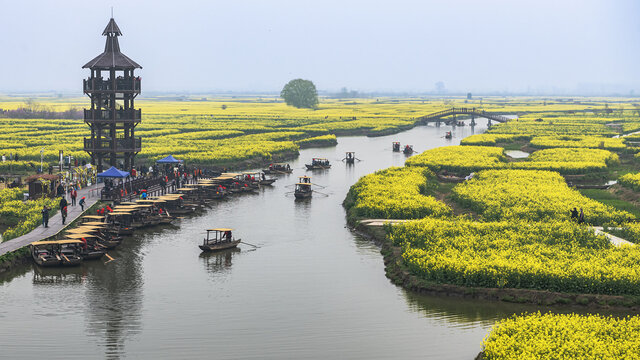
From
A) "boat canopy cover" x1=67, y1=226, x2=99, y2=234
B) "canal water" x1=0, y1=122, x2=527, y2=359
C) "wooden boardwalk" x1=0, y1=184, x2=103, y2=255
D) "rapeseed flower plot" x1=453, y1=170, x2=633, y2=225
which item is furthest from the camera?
"rapeseed flower plot" x1=453, y1=170, x2=633, y2=225

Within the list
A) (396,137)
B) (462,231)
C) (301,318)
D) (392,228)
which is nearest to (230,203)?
(392,228)

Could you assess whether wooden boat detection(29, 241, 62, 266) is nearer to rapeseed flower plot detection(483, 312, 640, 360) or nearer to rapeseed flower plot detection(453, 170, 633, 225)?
rapeseed flower plot detection(483, 312, 640, 360)

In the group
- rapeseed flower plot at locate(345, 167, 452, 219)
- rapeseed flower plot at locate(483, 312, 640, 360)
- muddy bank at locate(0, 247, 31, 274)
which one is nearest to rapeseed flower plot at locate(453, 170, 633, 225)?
rapeseed flower plot at locate(345, 167, 452, 219)

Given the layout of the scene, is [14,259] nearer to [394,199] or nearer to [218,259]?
[218,259]

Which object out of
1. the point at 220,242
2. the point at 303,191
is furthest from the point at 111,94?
the point at 220,242

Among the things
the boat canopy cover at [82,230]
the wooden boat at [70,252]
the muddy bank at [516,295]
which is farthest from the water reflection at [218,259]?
the muddy bank at [516,295]

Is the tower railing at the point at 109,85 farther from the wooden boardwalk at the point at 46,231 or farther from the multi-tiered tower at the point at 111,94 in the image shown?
the wooden boardwalk at the point at 46,231
